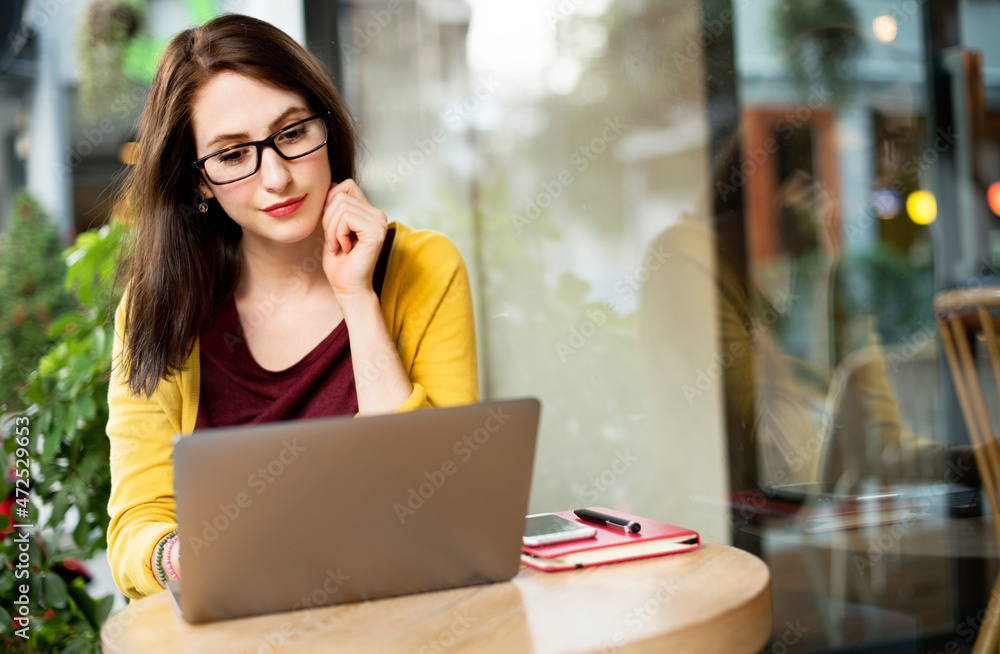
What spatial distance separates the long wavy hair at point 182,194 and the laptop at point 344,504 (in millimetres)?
710

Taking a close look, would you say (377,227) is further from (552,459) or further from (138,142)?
(552,459)

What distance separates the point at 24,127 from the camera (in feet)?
23.1

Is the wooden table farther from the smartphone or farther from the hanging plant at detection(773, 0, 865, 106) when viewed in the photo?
the hanging plant at detection(773, 0, 865, 106)

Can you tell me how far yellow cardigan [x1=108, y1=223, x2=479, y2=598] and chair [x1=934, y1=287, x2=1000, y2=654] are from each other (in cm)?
96

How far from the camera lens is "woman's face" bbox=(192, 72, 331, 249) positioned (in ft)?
4.74

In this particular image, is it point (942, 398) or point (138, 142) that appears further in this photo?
point (942, 398)

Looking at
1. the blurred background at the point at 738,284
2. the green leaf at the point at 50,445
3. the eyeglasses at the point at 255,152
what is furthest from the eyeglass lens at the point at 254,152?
the green leaf at the point at 50,445

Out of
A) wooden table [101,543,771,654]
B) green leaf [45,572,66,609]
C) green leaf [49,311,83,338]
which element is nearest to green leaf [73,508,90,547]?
green leaf [45,572,66,609]

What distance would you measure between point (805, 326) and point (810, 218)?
24cm

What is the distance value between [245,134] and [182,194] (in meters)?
0.23

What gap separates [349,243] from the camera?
151cm

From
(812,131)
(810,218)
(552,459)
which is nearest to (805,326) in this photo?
(810,218)

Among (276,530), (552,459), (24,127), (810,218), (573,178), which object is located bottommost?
(552,459)

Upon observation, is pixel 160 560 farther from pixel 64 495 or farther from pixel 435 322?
pixel 64 495
